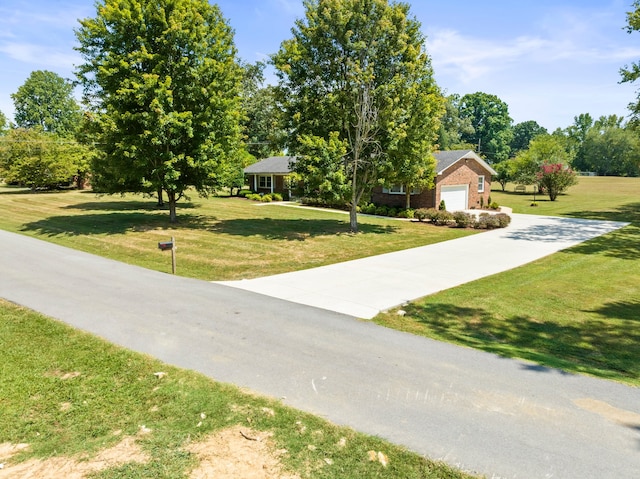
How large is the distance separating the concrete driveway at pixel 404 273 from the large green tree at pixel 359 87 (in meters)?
5.42

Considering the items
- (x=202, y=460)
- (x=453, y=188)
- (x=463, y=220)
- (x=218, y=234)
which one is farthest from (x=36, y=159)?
(x=202, y=460)

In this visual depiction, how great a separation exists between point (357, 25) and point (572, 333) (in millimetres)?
16375

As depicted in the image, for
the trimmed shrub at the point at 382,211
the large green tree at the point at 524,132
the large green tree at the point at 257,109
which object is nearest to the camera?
the trimmed shrub at the point at 382,211

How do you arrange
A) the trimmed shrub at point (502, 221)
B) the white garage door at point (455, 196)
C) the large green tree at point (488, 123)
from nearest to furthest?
the trimmed shrub at point (502, 221) → the white garage door at point (455, 196) → the large green tree at point (488, 123)

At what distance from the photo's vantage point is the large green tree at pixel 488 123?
88.1 meters

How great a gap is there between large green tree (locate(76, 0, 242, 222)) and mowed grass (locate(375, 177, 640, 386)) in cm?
1354

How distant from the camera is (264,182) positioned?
42375mm

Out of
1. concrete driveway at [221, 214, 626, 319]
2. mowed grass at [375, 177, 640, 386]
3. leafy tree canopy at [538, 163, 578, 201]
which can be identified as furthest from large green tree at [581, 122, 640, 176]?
mowed grass at [375, 177, 640, 386]

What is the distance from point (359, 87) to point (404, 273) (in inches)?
416

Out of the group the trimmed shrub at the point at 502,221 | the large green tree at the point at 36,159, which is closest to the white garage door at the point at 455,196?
the trimmed shrub at the point at 502,221

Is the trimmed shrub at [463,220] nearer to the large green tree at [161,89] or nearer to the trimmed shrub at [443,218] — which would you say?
the trimmed shrub at [443,218]

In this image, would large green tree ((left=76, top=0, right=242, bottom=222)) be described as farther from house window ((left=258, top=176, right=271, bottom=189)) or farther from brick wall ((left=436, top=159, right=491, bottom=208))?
house window ((left=258, top=176, right=271, bottom=189))

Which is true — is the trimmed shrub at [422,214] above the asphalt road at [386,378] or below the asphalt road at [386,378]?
above

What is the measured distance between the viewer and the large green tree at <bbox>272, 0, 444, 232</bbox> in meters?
18.9
